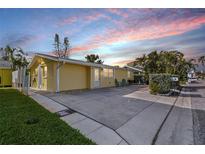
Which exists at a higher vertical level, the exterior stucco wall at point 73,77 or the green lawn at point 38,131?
the exterior stucco wall at point 73,77

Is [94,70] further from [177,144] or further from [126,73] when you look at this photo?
[177,144]

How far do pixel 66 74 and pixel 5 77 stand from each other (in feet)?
39.2

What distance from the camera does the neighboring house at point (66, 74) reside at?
11.3 meters

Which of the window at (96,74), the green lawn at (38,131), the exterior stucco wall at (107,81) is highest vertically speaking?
the window at (96,74)

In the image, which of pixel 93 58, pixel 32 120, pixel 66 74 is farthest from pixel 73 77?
pixel 93 58

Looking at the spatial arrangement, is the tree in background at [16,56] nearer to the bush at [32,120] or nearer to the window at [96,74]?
the window at [96,74]

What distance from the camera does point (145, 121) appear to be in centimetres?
474

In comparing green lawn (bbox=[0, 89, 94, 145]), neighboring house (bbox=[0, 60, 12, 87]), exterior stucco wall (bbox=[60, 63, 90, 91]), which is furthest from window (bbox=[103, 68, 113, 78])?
green lawn (bbox=[0, 89, 94, 145])

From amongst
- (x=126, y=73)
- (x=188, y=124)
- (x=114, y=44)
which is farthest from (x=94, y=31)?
(x=126, y=73)

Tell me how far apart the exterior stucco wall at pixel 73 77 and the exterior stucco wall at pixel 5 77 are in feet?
36.6

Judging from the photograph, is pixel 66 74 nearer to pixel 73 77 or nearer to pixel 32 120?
pixel 73 77

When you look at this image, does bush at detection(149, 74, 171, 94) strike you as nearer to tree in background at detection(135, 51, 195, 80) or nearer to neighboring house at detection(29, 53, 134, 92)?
neighboring house at detection(29, 53, 134, 92)

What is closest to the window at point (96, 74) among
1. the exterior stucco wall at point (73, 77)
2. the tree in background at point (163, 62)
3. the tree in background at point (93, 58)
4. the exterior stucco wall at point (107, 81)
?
the exterior stucco wall at point (107, 81)

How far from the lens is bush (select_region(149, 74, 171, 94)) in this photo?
10562 mm
